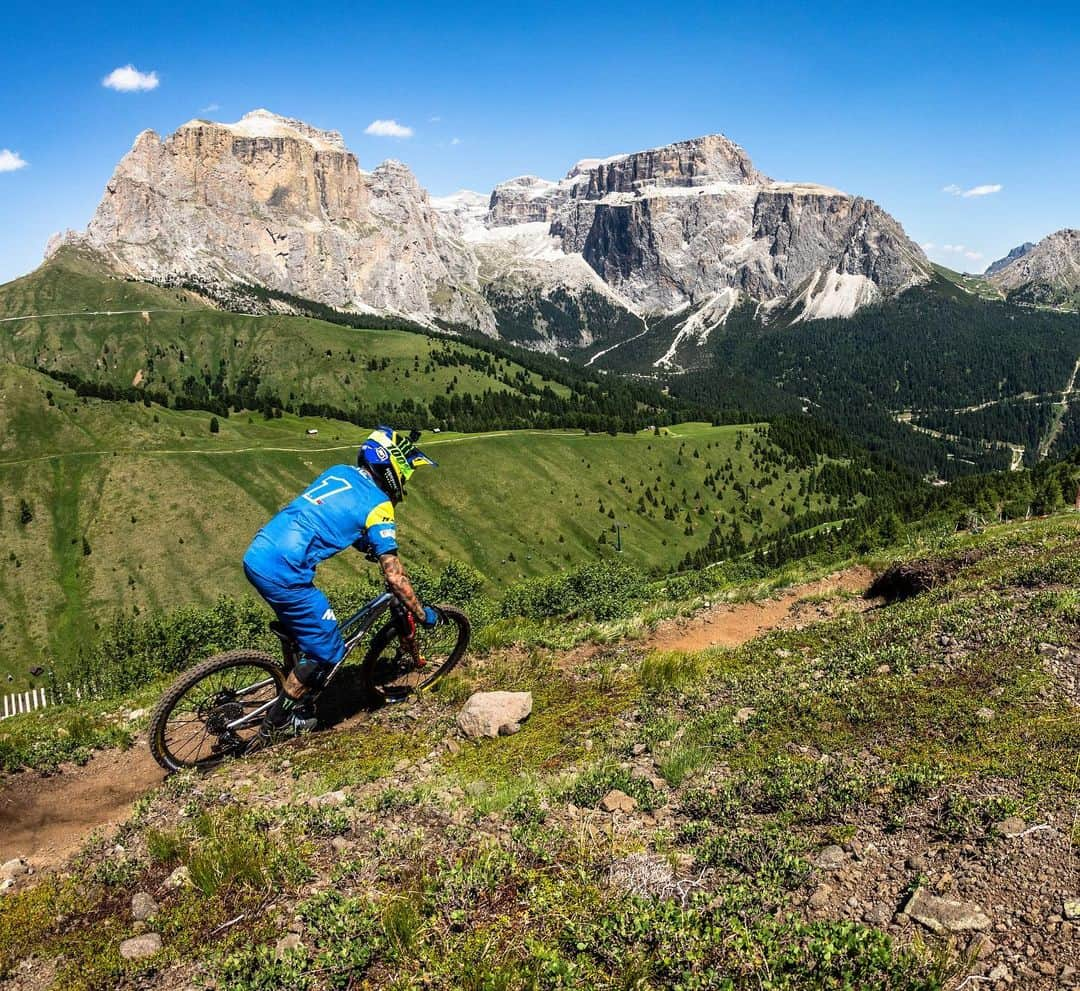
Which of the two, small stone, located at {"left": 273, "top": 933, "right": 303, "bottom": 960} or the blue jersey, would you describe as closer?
small stone, located at {"left": 273, "top": 933, "right": 303, "bottom": 960}

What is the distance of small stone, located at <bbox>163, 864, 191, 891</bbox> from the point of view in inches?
270

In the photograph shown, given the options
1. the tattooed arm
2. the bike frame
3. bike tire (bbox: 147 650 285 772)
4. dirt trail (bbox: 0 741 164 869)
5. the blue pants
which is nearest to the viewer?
dirt trail (bbox: 0 741 164 869)

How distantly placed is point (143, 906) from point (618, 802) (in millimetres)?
5265

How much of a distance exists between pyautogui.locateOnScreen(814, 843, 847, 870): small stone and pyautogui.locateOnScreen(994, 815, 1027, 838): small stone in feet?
4.87

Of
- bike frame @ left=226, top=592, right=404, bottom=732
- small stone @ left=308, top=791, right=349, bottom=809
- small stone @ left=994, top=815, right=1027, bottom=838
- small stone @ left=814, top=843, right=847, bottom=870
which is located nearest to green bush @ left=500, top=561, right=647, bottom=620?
bike frame @ left=226, top=592, right=404, bottom=732

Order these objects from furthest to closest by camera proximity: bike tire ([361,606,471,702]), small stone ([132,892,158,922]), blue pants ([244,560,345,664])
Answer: bike tire ([361,606,471,702])
blue pants ([244,560,345,664])
small stone ([132,892,158,922])

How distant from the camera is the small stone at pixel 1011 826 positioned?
20.2 ft

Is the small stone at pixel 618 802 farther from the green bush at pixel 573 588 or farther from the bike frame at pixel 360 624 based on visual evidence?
the green bush at pixel 573 588

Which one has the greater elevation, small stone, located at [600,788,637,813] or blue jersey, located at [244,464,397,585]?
blue jersey, located at [244,464,397,585]

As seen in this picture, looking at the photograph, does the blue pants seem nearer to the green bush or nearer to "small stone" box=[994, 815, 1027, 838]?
"small stone" box=[994, 815, 1027, 838]

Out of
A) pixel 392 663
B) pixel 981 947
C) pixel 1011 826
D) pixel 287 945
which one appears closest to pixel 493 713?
pixel 392 663

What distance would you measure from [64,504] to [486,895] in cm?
A: 17511

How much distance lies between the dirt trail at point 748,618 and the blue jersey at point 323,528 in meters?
7.77

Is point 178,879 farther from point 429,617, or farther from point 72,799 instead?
point 429,617
